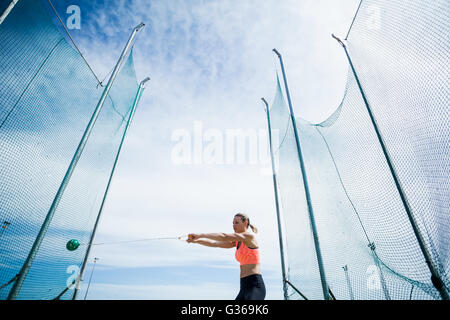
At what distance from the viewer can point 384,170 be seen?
274 cm

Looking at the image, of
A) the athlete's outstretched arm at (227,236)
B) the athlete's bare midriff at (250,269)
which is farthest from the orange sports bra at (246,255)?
the athlete's outstretched arm at (227,236)

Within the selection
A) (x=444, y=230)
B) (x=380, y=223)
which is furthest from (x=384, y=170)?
(x=444, y=230)

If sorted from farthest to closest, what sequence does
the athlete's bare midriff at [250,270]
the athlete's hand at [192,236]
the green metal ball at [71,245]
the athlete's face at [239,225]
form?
the green metal ball at [71,245] → the athlete's face at [239,225] → the athlete's hand at [192,236] → the athlete's bare midriff at [250,270]

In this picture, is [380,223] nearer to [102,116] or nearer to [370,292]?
[370,292]

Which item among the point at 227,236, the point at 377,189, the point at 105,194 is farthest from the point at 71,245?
the point at 377,189

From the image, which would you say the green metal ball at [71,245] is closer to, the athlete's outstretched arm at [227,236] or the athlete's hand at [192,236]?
the athlete's hand at [192,236]

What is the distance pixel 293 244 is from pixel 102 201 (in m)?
3.52

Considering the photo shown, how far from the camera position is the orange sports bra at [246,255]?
2025 mm

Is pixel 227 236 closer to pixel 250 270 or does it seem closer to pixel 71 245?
pixel 250 270

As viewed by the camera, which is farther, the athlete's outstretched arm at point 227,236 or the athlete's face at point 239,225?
the athlete's face at point 239,225

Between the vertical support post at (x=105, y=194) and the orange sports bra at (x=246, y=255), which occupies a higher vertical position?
the vertical support post at (x=105, y=194)

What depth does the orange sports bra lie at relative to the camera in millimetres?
2025
